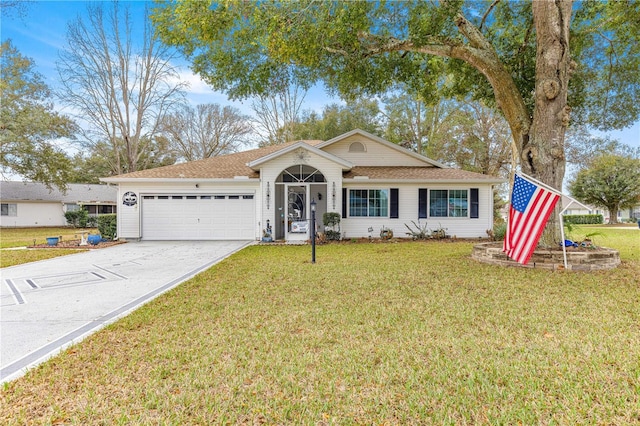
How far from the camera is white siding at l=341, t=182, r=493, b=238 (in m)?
13.9

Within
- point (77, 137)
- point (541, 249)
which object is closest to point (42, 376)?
point (541, 249)

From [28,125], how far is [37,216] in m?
12.0

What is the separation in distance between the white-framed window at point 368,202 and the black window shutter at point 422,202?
1412 millimetres

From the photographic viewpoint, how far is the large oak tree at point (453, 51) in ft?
25.9

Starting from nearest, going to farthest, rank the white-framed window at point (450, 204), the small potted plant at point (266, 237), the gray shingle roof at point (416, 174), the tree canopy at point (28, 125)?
the small potted plant at point (266, 237)
the gray shingle roof at point (416, 174)
the white-framed window at point (450, 204)
the tree canopy at point (28, 125)

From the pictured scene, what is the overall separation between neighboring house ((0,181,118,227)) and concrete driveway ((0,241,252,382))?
79.2 ft

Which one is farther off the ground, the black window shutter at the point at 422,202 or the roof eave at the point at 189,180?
the roof eave at the point at 189,180

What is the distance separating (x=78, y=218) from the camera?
26.1 meters

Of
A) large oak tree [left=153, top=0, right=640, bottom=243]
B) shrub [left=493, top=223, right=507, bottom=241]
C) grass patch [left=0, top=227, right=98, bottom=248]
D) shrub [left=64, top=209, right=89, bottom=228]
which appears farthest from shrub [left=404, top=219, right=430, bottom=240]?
shrub [left=64, top=209, right=89, bottom=228]

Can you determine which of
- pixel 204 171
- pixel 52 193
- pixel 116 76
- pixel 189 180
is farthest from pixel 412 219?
pixel 52 193

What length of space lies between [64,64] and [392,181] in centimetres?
2265

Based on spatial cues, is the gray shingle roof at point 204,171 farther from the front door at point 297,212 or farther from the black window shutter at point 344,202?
the black window shutter at point 344,202

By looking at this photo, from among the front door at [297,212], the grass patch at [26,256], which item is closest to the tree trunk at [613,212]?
the front door at [297,212]

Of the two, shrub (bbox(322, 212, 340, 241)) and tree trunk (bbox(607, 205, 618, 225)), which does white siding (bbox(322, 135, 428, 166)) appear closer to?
shrub (bbox(322, 212, 340, 241))
